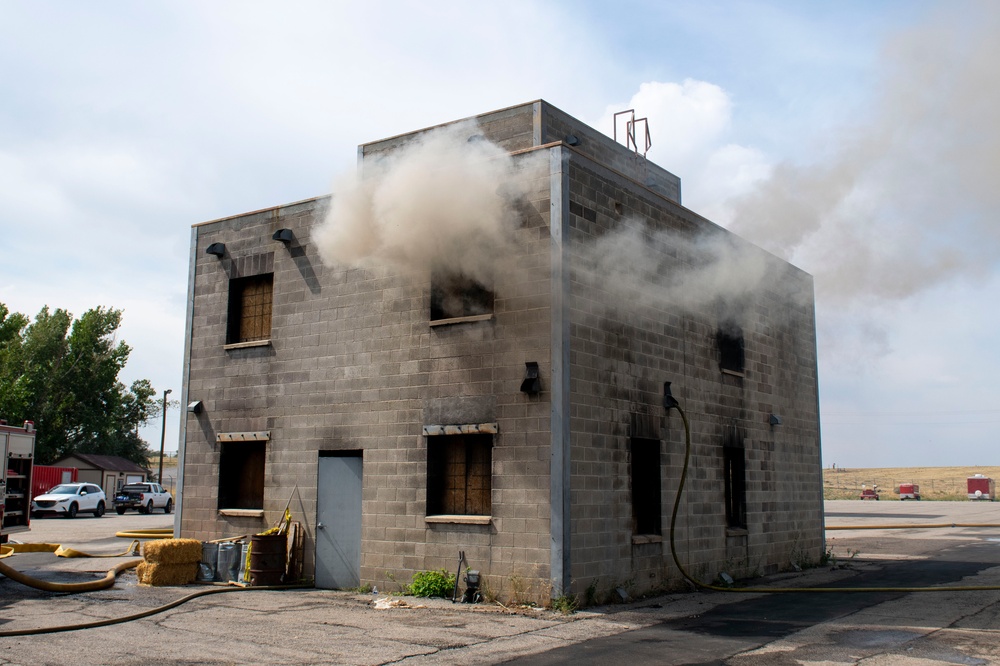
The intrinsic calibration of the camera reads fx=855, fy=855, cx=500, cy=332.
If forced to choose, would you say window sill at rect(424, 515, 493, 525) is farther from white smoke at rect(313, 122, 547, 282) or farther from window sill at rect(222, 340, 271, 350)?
window sill at rect(222, 340, 271, 350)

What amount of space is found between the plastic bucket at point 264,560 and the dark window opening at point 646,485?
574cm

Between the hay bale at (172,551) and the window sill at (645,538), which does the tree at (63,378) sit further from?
the window sill at (645,538)

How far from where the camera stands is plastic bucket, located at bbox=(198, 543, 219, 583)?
14117 mm

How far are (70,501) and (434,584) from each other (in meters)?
27.4

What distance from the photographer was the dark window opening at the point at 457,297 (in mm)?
13016

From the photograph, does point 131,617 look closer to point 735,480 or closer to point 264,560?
point 264,560

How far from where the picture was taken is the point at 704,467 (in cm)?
1491

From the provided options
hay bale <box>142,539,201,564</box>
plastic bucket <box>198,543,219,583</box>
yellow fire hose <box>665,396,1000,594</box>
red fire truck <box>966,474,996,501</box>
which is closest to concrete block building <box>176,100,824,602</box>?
yellow fire hose <box>665,396,1000,594</box>

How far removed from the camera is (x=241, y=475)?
15.4 m

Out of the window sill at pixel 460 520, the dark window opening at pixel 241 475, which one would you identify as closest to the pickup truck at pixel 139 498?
the dark window opening at pixel 241 475

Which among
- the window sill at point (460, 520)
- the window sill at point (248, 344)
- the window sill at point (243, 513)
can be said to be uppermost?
the window sill at point (248, 344)

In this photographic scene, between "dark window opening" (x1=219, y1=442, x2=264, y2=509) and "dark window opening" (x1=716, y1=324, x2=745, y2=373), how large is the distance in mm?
8598

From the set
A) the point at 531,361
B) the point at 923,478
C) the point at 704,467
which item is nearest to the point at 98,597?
the point at 531,361

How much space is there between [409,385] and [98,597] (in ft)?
17.7
